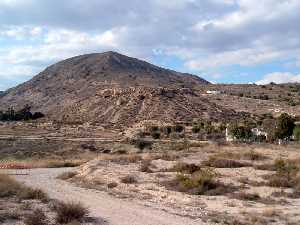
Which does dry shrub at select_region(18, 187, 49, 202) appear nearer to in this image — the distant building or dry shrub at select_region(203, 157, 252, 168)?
dry shrub at select_region(203, 157, 252, 168)

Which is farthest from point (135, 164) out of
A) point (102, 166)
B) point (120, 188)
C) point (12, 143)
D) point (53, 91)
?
point (53, 91)

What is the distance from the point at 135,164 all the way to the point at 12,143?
105ft

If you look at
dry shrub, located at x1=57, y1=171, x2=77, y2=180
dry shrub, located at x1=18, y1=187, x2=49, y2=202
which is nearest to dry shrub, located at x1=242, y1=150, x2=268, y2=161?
dry shrub, located at x1=57, y1=171, x2=77, y2=180

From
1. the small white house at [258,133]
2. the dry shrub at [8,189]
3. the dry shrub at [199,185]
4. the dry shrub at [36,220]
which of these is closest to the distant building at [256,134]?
the small white house at [258,133]

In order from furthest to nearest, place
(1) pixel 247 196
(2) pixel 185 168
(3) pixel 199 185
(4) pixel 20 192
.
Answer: (2) pixel 185 168
(3) pixel 199 185
(1) pixel 247 196
(4) pixel 20 192

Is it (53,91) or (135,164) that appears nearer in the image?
(135,164)

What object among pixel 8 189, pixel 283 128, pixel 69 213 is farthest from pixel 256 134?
pixel 69 213

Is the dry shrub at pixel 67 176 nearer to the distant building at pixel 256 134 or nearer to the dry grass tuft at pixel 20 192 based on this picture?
the dry grass tuft at pixel 20 192

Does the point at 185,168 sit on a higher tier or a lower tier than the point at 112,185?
higher

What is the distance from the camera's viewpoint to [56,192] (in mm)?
26875

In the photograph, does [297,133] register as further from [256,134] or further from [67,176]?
[67,176]

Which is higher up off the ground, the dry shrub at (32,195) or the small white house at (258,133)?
the small white house at (258,133)

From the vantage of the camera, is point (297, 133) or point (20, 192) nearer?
point (20, 192)

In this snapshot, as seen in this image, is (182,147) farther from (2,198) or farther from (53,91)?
(53,91)
